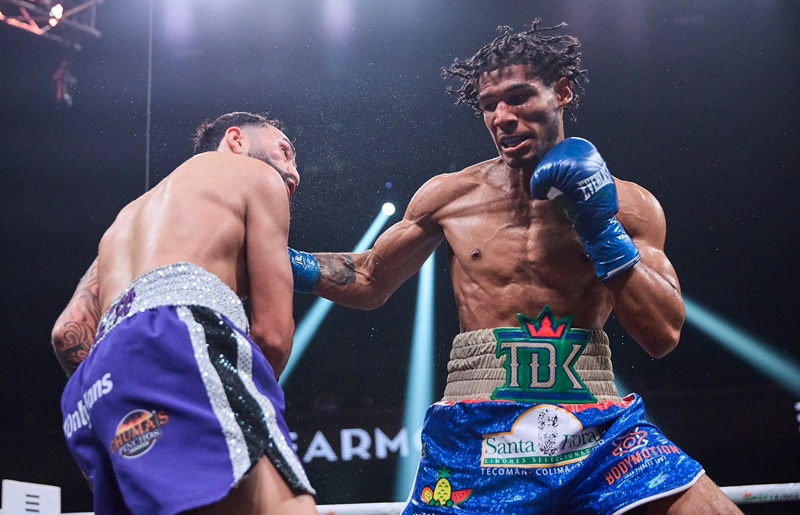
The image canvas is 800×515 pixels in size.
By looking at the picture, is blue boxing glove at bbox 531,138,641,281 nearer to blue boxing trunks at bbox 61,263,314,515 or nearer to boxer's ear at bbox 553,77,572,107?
boxer's ear at bbox 553,77,572,107

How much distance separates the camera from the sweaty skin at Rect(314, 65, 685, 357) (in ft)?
6.20

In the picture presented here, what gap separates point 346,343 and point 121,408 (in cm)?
279

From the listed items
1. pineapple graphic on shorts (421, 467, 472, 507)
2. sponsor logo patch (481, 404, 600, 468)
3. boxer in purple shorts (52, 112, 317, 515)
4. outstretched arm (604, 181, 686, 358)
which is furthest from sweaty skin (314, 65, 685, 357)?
boxer in purple shorts (52, 112, 317, 515)

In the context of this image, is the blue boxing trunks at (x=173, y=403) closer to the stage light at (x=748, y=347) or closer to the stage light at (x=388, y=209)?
the stage light at (x=388, y=209)

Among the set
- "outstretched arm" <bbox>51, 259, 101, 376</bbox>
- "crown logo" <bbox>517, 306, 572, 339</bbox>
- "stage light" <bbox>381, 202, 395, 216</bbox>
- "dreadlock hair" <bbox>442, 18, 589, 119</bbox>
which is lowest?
"stage light" <bbox>381, 202, 395, 216</bbox>

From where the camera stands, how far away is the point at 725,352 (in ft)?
13.0

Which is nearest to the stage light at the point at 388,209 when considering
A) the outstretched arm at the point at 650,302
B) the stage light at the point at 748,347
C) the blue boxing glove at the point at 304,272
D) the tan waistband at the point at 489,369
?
the stage light at the point at 748,347

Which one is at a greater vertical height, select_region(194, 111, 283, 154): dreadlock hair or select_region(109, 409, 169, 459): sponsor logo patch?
select_region(194, 111, 283, 154): dreadlock hair

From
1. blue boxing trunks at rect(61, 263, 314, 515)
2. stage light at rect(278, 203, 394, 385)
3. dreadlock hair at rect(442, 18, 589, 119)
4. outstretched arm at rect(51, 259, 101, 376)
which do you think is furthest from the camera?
stage light at rect(278, 203, 394, 385)

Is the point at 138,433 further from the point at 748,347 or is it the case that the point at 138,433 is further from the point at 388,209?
the point at 748,347

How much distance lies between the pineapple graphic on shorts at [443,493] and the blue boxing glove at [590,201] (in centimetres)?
58

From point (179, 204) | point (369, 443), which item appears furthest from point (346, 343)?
point (179, 204)

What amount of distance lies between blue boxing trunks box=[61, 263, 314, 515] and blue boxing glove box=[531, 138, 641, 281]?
878 millimetres

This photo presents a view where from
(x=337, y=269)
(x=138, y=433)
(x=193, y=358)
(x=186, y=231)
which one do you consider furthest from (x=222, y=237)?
(x=337, y=269)
